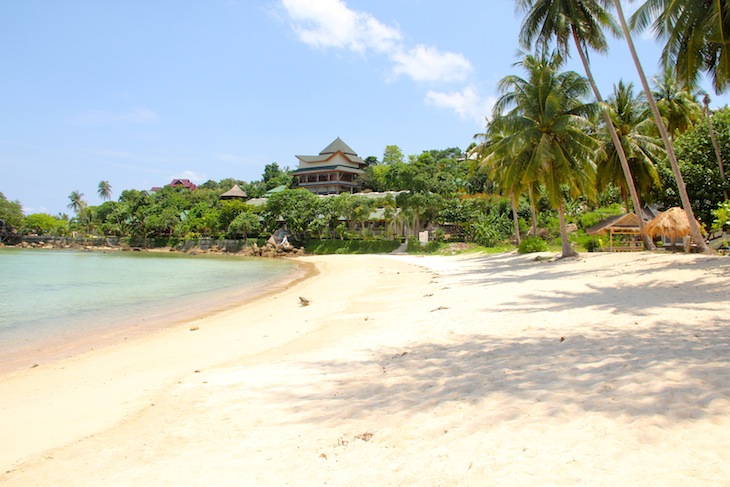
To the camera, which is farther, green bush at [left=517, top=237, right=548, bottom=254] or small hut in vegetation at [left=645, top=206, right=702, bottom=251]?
green bush at [left=517, top=237, right=548, bottom=254]

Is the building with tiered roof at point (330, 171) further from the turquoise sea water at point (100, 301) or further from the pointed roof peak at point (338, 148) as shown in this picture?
the turquoise sea water at point (100, 301)

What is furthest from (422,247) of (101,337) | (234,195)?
(234,195)

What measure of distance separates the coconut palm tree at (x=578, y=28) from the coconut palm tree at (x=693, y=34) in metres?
4.45

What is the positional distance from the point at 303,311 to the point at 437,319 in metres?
4.66

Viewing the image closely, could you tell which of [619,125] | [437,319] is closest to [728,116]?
[619,125]

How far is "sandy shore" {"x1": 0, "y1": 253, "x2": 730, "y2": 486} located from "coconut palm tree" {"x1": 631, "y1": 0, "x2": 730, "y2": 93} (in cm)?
728

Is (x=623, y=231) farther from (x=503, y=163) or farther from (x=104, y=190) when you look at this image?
(x=104, y=190)

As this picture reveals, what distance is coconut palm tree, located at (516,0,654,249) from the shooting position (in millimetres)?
18562

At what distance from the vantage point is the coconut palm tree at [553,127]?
19.0 metres

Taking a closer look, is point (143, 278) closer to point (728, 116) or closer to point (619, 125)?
point (619, 125)

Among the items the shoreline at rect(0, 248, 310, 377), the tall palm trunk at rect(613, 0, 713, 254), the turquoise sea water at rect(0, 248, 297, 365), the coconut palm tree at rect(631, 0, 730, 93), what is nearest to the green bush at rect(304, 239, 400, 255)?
the turquoise sea water at rect(0, 248, 297, 365)

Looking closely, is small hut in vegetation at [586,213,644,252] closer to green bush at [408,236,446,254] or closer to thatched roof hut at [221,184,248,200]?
green bush at [408,236,446,254]

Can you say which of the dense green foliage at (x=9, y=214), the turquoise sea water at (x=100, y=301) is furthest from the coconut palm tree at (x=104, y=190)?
the turquoise sea water at (x=100, y=301)

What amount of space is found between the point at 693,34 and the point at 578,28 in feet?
23.2
